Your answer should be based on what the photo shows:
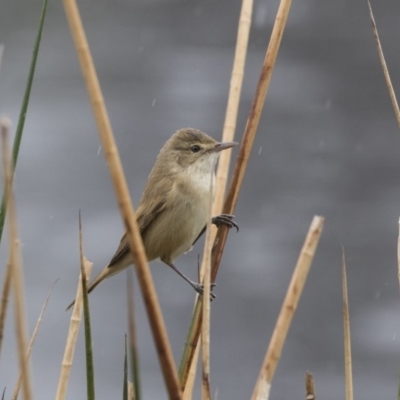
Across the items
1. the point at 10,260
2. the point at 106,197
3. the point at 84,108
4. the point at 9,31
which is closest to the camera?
the point at 10,260

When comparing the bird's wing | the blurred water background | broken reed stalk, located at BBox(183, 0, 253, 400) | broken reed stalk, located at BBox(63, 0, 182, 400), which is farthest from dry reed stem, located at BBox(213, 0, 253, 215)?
the blurred water background

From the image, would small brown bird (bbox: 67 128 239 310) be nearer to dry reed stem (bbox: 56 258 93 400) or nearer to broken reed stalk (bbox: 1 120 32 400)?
dry reed stem (bbox: 56 258 93 400)

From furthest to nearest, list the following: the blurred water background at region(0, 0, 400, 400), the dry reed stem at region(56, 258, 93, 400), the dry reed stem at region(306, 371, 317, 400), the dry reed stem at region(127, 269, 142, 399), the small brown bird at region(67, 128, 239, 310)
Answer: the blurred water background at region(0, 0, 400, 400) → the small brown bird at region(67, 128, 239, 310) → the dry reed stem at region(56, 258, 93, 400) → the dry reed stem at region(306, 371, 317, 400) → the dry reed stem at region(127, 269, 142, 399)

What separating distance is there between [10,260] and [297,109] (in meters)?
11.9

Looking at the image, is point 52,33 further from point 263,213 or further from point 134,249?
point 134,249

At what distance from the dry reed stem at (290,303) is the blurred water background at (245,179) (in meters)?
7.75

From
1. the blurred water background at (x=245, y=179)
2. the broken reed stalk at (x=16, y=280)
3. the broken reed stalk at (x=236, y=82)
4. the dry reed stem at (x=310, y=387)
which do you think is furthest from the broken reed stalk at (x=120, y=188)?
the blurred water background at (x=245, y=179)

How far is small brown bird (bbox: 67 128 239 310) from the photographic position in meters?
4.28

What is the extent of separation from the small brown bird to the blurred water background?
19.0 feet

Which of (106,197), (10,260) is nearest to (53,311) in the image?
(106,197)

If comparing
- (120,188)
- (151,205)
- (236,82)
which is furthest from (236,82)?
(120,188)

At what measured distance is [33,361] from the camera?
1037cm

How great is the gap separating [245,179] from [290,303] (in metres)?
10.9

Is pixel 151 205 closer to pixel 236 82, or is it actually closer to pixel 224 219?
pixel 224 219
